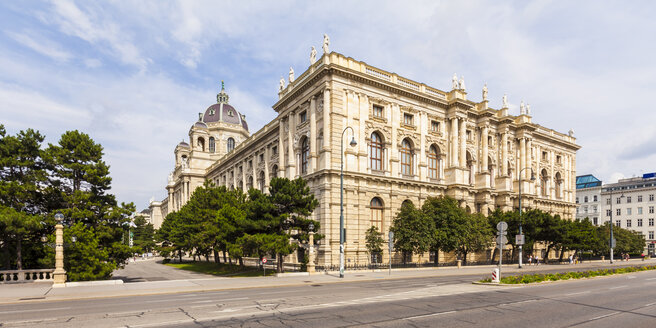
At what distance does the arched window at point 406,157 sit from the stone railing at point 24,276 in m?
35.3

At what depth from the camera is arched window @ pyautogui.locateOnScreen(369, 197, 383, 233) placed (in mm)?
43625

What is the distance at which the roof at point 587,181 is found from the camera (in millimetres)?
109875

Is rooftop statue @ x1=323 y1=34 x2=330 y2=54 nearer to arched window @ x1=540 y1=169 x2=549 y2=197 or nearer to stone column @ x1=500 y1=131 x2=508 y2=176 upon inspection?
stone column @ x1=500 y1=131 x2=508 y2=176

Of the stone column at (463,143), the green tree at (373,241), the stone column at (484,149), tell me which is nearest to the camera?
the green tree at (373,241)

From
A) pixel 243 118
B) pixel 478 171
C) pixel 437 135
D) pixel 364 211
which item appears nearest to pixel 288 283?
pixel 364 211

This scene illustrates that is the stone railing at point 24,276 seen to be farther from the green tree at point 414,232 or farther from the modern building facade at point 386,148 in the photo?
the green tree at point 414,232

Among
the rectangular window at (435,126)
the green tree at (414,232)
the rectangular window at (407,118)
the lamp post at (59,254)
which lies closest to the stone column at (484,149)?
the rectangular window at (435,126)

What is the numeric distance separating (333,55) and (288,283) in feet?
84.4

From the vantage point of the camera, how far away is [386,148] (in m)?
45.1

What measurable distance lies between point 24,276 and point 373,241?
2873 cm

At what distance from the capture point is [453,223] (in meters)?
40.1

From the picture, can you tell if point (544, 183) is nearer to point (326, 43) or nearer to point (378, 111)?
point (378, 111)

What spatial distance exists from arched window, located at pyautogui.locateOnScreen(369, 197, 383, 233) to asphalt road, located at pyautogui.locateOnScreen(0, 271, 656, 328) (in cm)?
2341

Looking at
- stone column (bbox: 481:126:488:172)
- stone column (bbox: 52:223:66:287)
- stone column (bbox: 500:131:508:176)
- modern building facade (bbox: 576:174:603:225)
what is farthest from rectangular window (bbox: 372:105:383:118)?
modern building facade (bbox: 576:174:603:225)
